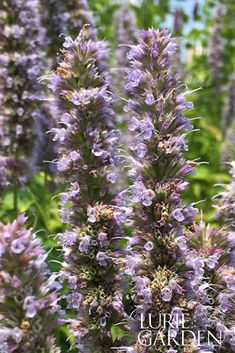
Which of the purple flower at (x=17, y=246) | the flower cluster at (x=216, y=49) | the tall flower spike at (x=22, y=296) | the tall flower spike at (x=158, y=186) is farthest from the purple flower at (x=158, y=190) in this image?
the flower cluster at (x=216, y=49)

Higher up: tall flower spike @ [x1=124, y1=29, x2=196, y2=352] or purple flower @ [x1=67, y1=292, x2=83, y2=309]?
tall flower spike @ [x1=124, y1=29, x2=196, y2=352]

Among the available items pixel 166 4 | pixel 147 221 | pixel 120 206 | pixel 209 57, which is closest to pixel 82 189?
pixel 120 206

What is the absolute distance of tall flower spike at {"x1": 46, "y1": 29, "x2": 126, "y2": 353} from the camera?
265 centimetres

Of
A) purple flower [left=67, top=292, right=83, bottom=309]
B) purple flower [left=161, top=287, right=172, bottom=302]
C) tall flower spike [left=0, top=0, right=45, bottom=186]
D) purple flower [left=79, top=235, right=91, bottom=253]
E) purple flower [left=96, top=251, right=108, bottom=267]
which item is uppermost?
tall flower spike [left=0, top=0, right=45, bottom=186]

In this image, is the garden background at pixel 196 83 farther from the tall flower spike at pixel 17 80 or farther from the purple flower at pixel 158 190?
the purple flower at pixel 158 190

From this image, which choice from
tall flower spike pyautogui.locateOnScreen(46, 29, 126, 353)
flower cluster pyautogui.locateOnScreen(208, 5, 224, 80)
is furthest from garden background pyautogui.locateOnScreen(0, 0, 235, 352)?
tall flower spike pyautogui.locateOnScreen(46, 29, 126, 353)

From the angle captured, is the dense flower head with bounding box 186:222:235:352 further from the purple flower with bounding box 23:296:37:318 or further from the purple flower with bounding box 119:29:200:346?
the purple flower with bounding box 23:296:37:318

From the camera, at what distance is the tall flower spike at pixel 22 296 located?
2047 millimetres

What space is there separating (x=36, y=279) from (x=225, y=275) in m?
0.87

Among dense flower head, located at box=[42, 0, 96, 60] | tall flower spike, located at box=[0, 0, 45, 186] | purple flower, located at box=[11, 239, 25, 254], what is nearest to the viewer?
purple flower, located at box=[11, 239, 25, 254]

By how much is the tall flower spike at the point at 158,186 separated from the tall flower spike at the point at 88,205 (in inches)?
5.9

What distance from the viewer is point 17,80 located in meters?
4.92

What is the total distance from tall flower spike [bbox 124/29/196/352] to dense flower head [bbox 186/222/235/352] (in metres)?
0.06

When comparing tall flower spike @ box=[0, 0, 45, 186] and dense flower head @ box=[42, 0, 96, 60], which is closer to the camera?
tall flower spike @ box=[0, 0, 45, 186]
